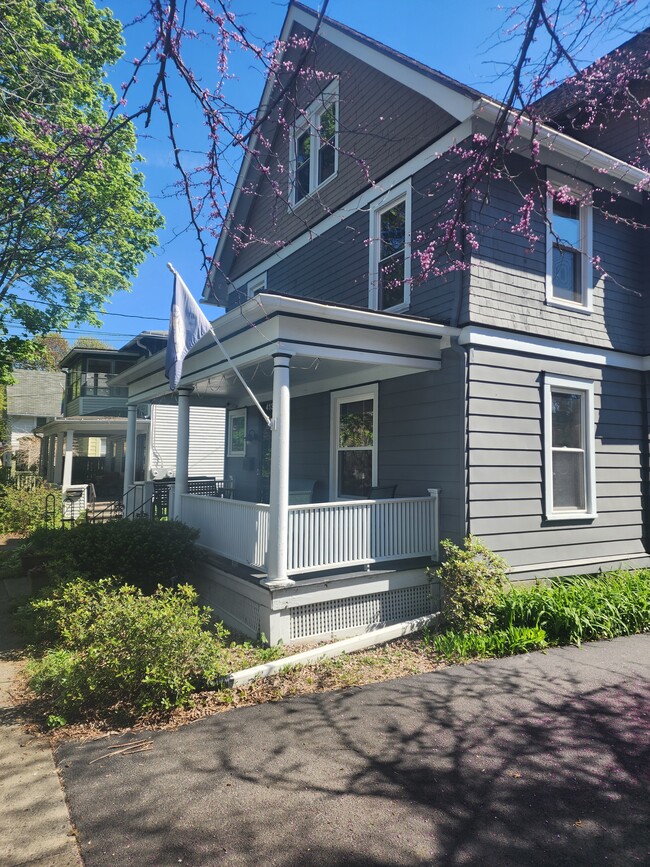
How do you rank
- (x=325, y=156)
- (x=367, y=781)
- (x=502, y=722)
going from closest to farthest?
(x=367, y=781) → (x=502, y=722) → (x=325, y=156)

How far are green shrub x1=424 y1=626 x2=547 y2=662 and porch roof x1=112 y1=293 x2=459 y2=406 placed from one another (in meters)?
3.42

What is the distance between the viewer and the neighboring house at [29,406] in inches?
1416

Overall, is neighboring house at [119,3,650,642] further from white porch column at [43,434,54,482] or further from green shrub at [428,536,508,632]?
Answer: white porch column at [43,434,54,482]

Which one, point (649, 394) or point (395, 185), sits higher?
point (395, 185)

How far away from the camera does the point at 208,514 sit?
26.5 feet

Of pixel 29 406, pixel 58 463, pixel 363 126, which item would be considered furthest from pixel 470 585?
pixel 29 406

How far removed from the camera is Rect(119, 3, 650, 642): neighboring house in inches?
258

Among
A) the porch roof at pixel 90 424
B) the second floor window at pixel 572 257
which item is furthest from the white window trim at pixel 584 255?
the porch roof at pixel 90 424

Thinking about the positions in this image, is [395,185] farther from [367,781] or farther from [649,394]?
[367,781]

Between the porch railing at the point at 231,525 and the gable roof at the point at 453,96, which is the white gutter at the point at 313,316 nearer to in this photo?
the gable roof at the point at 453,96

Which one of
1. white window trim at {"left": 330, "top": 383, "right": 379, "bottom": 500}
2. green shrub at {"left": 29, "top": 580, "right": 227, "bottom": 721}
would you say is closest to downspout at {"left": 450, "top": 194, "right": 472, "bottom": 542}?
white window trim at {"left": 330, "top": 383, "right": 379, "bottom": 500}

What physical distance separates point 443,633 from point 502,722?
229cm

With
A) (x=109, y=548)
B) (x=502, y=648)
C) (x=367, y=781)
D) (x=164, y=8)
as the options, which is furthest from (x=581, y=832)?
(x=109, y=548)

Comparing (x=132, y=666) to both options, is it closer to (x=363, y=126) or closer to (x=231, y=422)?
(x=363, y=126)
